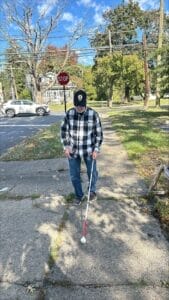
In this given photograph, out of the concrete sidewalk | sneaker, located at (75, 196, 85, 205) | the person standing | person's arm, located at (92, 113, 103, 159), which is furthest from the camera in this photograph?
sneaker, located at (75, 196, 85, 205)

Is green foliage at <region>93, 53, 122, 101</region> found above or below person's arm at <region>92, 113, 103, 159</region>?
above

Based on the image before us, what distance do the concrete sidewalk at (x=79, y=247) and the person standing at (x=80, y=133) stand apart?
73cm

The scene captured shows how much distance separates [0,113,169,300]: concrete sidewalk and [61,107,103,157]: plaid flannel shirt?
2.81 ft

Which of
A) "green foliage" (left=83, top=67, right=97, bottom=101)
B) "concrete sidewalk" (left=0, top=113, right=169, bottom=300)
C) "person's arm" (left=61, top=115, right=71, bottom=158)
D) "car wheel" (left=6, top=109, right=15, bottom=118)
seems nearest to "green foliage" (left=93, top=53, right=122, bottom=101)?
"car wheel" (left=6, top=109, right=15, bottom=118)

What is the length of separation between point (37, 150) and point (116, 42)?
155 ft

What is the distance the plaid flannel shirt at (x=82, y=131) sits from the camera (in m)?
4.36

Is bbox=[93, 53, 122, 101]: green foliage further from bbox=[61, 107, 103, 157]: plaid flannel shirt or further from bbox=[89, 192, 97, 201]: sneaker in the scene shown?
bbox=[61, 107, 103, 157]: plaid flannel shirt

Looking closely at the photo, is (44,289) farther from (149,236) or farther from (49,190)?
(49,190)

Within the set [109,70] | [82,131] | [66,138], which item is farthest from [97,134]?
[109,70]

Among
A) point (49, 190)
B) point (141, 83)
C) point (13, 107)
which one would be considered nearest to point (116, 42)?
point (141, 83)

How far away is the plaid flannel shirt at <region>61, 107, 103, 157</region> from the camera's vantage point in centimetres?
436

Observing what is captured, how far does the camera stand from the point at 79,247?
350cm

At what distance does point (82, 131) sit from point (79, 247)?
1574mm

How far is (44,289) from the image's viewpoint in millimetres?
2793
